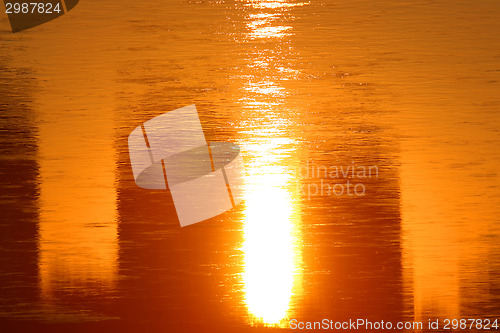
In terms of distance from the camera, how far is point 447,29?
7.29ft

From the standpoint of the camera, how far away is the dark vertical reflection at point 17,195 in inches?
63.3

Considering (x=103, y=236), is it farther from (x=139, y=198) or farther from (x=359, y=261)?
(x=359, y=261)

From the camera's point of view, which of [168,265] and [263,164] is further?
[263,164]

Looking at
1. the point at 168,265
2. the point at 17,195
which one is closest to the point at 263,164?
the point at 168,265

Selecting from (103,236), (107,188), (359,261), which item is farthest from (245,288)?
(107,188)

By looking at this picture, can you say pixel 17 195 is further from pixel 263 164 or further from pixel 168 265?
pixel 263 164

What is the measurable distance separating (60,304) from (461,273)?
1.07m

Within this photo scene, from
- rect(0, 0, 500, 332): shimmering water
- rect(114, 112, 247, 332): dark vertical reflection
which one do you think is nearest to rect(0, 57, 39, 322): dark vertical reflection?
rect(0, 0, 500, 332): shimmering water

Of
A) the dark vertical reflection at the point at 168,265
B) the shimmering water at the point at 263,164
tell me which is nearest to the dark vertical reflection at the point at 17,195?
the shimmering water at the point at 263,164

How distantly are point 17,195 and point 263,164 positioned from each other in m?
0.76

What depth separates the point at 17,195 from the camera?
1840mm

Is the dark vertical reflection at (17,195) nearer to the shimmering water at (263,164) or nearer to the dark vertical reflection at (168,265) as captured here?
the shimmering water at (263,164)

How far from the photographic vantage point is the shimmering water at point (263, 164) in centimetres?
159

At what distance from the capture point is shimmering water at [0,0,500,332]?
1588 mm
